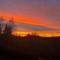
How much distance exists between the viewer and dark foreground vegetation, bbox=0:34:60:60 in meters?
22.3

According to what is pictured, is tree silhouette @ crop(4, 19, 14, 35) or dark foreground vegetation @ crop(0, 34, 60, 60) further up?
tree silhouette @ crop(4, 19, 14, 35)

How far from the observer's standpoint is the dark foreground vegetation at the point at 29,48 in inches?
877

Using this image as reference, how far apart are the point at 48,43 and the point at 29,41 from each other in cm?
165

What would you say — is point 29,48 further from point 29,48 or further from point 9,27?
point 9,27

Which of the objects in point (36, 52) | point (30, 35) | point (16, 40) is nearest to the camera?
point (36, 52)

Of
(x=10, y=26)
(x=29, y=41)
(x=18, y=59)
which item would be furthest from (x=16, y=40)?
(x=10, y=26)

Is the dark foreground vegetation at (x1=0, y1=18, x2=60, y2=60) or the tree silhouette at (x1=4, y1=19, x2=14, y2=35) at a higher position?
the tree silhouette at (x1=4, y1=19, x2=14, y2=35)

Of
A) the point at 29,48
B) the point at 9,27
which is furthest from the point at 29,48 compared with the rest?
the point at 9,27

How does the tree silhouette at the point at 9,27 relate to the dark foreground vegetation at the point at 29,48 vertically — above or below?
above

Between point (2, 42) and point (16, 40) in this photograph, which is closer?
point (2, 42)

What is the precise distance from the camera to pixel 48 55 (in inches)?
901

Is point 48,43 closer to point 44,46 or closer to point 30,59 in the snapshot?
point 44,46

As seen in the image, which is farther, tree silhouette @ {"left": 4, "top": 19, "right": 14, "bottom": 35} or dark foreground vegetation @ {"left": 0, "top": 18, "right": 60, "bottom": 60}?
tree silhouette @ {"left": 4, "top": 19, "right": 14, "bottom": 35}

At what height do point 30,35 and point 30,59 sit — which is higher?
point 30,35
